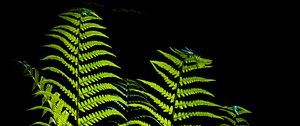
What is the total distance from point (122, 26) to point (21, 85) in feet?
3.59

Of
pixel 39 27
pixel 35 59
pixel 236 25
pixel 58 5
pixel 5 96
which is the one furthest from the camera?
pixel 236 25

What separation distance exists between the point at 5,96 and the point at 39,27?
2.40ft

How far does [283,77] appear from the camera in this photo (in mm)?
2898

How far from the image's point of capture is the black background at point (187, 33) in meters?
2.72

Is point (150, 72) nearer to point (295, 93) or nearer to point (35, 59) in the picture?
point (35, 59)

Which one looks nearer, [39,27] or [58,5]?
[39,27]

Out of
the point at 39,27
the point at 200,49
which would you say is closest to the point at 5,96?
the point at 39,27

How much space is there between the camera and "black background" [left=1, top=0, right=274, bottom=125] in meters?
2.72

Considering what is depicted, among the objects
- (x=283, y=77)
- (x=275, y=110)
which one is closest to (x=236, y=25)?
(x=283, y=77)

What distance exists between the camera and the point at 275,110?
109 inches

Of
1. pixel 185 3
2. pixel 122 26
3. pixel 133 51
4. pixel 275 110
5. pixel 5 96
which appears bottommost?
pixel 5 96

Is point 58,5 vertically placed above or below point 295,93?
above

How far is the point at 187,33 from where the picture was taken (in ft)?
9.87

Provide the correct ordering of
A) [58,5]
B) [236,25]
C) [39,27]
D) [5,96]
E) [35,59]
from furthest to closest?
[236,25], [58,5], [39,27], [35,59], [5,96]
